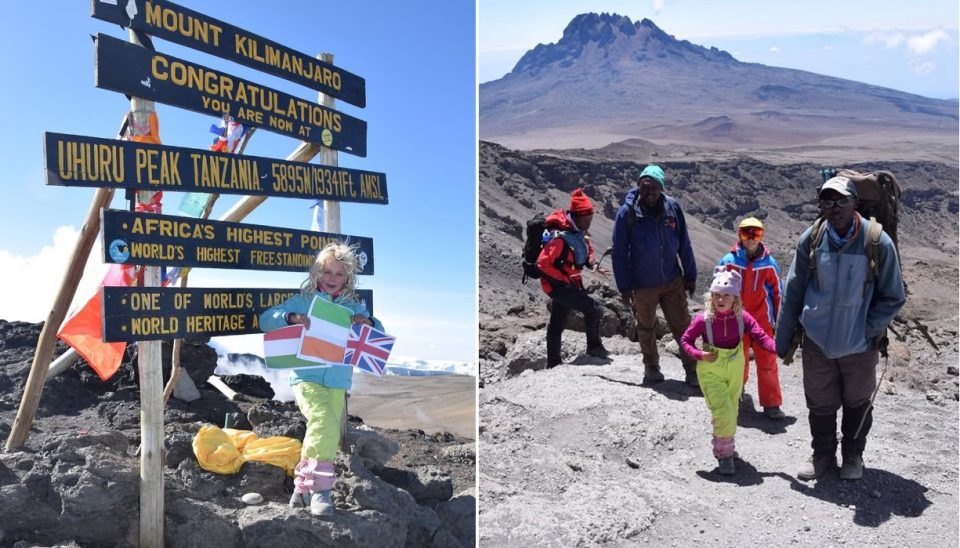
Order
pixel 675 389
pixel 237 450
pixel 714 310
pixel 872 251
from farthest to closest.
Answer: pixel 675 389
pixel 714 310
pixel 872 251
pixel 237 450

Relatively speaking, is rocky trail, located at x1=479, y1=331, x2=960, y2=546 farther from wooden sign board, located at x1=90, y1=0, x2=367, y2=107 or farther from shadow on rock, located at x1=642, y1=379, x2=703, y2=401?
wooden sign board, located at x1=90, y1=0, x2=367, y2=107

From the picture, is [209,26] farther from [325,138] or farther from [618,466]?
[618,466]

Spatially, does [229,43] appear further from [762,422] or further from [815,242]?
[762,422]

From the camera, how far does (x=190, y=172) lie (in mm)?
3938

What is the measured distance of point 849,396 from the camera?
15.2 feet

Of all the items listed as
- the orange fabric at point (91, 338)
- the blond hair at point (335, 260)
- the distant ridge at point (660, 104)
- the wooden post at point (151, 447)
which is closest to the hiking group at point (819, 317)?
the blond hair at point (335, 260)

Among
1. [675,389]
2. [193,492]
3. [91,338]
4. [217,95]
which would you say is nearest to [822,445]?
[675,389]

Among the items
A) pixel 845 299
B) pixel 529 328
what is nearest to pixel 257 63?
pixel 845 299

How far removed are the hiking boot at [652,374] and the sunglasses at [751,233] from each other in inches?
50.6

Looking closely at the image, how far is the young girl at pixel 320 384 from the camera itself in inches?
153

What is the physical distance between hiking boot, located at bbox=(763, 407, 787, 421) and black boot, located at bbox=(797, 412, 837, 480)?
1.03 m

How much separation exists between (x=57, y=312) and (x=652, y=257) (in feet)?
13.1

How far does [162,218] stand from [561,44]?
19343 cm

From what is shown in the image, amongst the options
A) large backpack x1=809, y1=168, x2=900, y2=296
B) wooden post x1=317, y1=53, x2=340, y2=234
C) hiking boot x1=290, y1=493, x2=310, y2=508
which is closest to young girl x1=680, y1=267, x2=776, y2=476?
large backpack x1=809, y1=168, x2=900, y2=296
